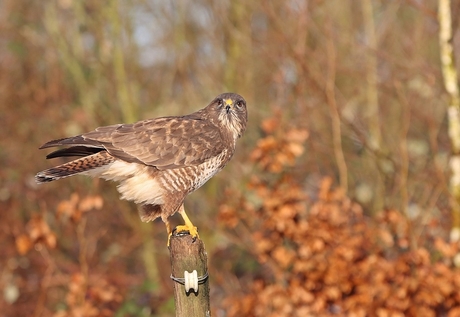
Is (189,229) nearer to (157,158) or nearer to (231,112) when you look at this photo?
(157,158)

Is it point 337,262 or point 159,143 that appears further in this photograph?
point 337,262

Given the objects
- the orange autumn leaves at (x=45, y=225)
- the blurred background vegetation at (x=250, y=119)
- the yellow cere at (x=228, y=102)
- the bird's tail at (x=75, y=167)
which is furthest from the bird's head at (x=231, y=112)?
the orange autumn leaves at (x=45, y=225)

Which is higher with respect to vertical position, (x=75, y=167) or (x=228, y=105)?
(x=228, y=105)

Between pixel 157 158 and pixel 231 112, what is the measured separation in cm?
74

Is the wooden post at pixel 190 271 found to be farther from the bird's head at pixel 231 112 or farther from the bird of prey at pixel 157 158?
the bird's head at pixel 231 112

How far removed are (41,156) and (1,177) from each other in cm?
60

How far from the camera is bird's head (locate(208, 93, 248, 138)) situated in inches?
195

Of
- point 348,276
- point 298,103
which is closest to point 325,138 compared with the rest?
point 298,103

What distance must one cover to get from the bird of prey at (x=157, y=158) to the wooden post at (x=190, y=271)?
557 mm

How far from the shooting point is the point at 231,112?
498 centimetres

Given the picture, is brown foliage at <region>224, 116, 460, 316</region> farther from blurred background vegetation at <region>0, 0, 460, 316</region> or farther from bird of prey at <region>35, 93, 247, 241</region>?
bird of prey at <region>35, 93, 247, 241</region>

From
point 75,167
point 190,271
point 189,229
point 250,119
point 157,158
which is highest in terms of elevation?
point 250,119

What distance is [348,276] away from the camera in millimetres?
6188

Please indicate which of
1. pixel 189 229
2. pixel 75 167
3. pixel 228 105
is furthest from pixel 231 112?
pixel 75 167
